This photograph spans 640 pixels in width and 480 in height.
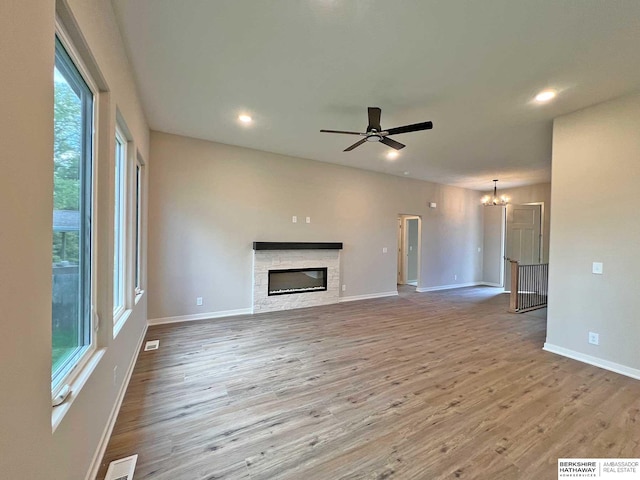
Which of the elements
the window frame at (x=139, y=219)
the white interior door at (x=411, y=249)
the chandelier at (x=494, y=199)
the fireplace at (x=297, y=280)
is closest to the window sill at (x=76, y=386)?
the window frame at (x=139, y=219)

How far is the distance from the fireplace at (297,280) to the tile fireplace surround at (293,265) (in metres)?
0.08

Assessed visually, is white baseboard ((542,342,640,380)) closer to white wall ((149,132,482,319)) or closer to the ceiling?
the ceiling

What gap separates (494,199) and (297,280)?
248 inches

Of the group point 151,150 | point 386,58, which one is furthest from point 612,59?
point 151,150

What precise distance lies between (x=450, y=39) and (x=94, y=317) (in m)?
3.29

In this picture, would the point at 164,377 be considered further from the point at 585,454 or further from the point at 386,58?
the point at 386,58

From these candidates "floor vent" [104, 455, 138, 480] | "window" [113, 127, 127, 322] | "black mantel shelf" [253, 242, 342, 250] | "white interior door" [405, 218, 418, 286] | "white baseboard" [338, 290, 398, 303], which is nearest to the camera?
"floor vent" [104, 455, 138, 480]

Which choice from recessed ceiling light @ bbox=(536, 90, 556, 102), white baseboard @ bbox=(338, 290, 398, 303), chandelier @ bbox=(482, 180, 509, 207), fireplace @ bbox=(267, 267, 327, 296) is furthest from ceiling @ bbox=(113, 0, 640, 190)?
chandelier @ bbox=(482, 180, 509, 207)

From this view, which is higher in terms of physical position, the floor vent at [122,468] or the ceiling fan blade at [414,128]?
the ceiling fan blade at [414,128]

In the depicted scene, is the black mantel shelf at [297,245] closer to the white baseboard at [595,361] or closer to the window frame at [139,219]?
the window frame at [139,219]

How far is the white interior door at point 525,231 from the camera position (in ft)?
23.4

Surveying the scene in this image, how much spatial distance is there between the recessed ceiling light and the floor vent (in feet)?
15.4

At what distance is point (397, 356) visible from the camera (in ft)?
10.6

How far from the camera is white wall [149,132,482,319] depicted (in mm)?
4301
